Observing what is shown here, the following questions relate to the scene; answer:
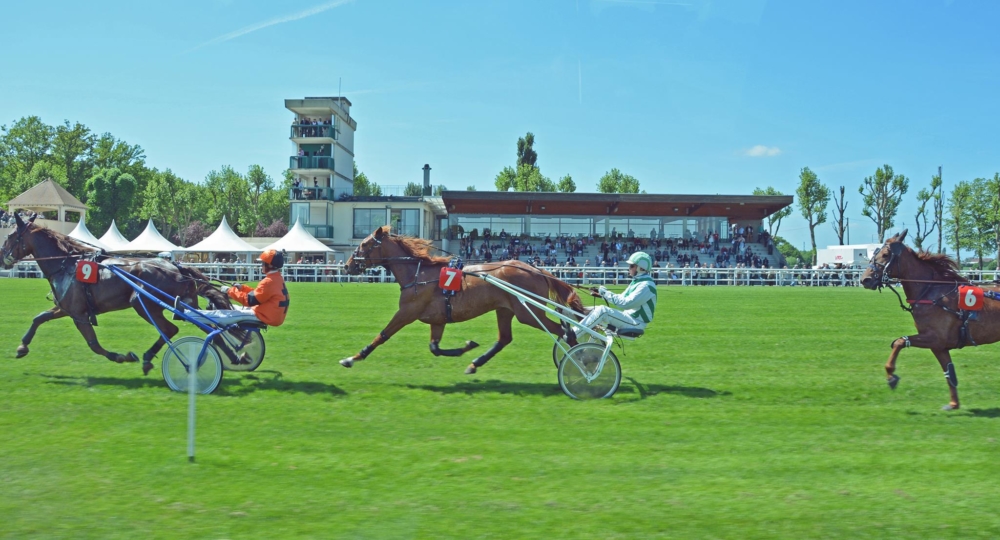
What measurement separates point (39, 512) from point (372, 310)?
45.5ft

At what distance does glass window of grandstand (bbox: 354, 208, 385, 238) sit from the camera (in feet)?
170

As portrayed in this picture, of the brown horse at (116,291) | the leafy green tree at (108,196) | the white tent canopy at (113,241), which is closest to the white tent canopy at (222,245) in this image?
the white tent canopy at (113,241)

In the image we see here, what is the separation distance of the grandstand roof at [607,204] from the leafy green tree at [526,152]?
36153mm

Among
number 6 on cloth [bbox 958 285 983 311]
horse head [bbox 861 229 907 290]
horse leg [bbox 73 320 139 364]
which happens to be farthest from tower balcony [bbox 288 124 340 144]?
number 6 on cloth [bbox 958 285 983 311]

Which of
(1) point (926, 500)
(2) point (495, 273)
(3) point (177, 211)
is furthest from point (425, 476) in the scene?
(3) point (177, 211)

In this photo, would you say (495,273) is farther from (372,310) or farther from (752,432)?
(372,310)

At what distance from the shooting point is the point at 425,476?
5.27m

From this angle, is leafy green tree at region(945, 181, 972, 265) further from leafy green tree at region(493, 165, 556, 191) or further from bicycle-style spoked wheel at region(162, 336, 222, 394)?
bicycle-style spoked wheel at region(162, 336, 222, 394)

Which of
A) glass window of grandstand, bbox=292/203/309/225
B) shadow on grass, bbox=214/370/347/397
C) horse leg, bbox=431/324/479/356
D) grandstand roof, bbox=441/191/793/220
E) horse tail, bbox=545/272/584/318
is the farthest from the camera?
glass window of grandstand, bbox=292/203/309/225

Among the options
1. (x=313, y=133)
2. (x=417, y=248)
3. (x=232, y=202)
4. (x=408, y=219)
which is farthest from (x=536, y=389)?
(x=232, y=202)

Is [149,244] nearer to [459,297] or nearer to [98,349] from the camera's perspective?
[98,349]

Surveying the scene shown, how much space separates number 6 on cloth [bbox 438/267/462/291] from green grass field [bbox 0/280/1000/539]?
3.66ft

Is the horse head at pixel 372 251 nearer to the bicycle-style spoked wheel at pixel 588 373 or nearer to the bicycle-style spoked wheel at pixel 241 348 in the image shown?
the bicycle-style spoked wheel at pixel 241 348

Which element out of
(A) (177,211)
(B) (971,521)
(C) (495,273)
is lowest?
(B) (971,521)
